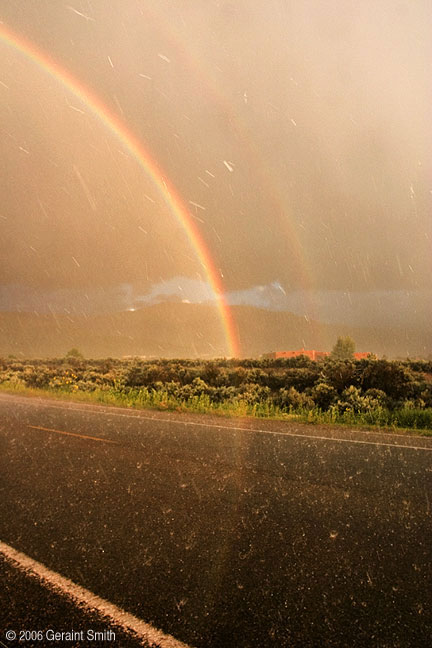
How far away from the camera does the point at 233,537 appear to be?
14.0 feet

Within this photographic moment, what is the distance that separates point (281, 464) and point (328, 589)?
358cm

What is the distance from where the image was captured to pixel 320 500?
5.27m

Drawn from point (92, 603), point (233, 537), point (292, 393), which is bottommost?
point (92, 603)

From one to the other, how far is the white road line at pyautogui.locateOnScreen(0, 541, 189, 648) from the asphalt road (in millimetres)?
60

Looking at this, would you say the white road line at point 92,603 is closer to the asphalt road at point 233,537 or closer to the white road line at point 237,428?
the asphalt road at point 233,537

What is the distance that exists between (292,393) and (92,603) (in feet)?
38.0

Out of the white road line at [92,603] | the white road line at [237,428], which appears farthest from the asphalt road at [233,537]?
the white road line at [237,428]

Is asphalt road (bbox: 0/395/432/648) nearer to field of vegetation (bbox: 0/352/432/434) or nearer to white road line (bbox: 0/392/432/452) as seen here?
white road line (bbox: 0/392/432/452)

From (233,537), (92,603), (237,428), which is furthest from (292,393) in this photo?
(92,603)

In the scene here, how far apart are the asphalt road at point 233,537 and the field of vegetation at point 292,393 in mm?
3749

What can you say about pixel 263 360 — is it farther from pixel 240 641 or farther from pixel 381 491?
pixel 240 641

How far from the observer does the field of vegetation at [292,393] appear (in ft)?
40.0

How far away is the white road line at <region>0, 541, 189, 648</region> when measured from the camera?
277 cm

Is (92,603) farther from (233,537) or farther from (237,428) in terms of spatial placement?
(237,428)
